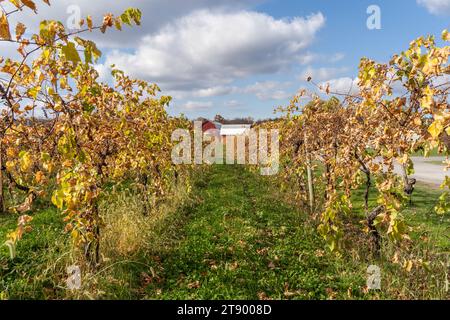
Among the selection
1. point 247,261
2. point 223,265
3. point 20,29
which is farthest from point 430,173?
point 20,29

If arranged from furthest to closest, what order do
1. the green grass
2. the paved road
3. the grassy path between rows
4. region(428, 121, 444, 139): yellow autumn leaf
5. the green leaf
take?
the paved road
the grassy path between rows
the green grass
region(428, 121, 444, 139): yellow autumn leaf
the green leaf

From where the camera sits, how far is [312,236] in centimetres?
759

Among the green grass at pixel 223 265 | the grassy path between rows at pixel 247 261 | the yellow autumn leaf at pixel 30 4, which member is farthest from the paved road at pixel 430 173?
the yellow autumn leaf at pixel 30 4

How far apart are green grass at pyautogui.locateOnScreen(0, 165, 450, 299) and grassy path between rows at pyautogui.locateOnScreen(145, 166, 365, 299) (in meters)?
0.02

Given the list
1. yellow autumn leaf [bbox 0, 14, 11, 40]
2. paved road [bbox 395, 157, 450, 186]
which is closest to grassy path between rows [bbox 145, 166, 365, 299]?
yellow autumn leaf [bbox 0, 14, 11, 40]

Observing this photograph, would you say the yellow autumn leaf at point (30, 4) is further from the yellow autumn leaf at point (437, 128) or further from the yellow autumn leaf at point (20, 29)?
the yellow autumn leaf at point (437, 128)

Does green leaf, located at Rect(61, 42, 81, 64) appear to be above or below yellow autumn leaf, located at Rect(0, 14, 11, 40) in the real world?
below

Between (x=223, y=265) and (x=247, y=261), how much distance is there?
1.41 ft

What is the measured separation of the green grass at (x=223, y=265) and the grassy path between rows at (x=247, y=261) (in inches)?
0.6

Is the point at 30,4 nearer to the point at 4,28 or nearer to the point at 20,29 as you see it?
the point at 4,28

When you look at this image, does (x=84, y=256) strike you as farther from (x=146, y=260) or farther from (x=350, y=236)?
(x=350, y=236)

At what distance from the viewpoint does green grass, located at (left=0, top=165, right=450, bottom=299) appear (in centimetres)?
498

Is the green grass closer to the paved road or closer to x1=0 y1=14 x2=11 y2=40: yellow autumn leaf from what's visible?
x1=0 y1=14 x2=11 y2=40: yellow autumn leaf
